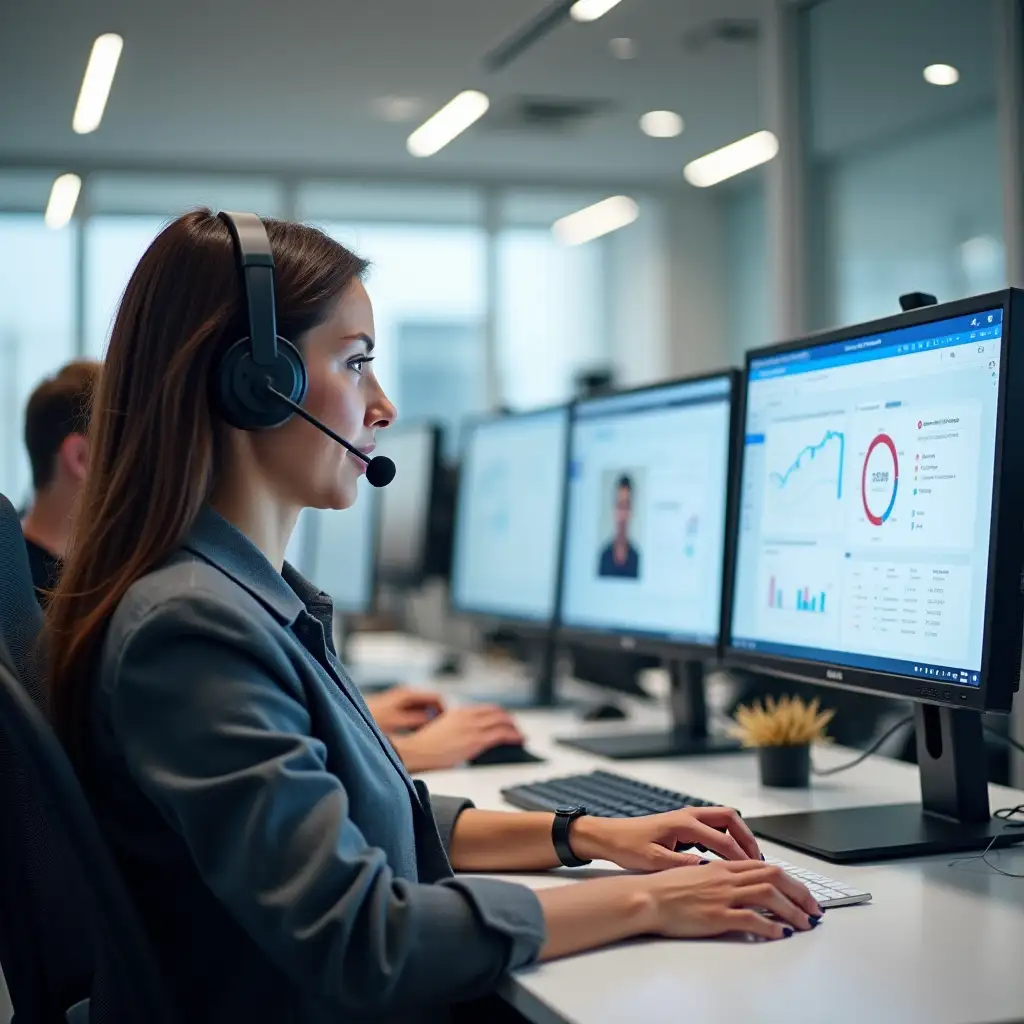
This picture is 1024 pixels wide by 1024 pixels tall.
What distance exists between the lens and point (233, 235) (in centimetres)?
105

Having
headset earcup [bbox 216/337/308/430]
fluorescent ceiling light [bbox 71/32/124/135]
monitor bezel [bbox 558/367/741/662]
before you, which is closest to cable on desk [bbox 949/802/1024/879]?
monitor bezel [bbox 558/367/741/662]

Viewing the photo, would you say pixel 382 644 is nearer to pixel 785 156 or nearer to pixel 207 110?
pixel 785 156

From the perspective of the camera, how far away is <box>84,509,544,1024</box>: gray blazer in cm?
85

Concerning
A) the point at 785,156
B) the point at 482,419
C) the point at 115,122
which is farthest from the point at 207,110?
the point at 482,419

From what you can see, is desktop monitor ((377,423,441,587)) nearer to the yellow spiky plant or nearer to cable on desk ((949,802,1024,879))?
the yellow spiky plant

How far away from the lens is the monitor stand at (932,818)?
122 cm

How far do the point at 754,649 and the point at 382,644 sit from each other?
2347 millimetres

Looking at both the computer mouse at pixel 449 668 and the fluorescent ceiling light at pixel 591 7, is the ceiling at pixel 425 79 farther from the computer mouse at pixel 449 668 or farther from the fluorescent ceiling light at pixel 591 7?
the computer mouse at pixel 449 668

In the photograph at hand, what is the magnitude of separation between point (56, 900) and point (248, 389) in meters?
0.43

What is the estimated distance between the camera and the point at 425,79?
5574mm

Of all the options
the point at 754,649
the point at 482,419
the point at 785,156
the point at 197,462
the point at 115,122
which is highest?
the point at 115,122

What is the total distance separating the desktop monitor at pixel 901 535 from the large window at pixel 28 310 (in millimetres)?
5641

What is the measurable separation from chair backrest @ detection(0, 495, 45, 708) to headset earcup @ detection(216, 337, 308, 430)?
25 cm

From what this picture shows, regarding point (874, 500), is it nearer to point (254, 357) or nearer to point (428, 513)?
point (254, 357)
